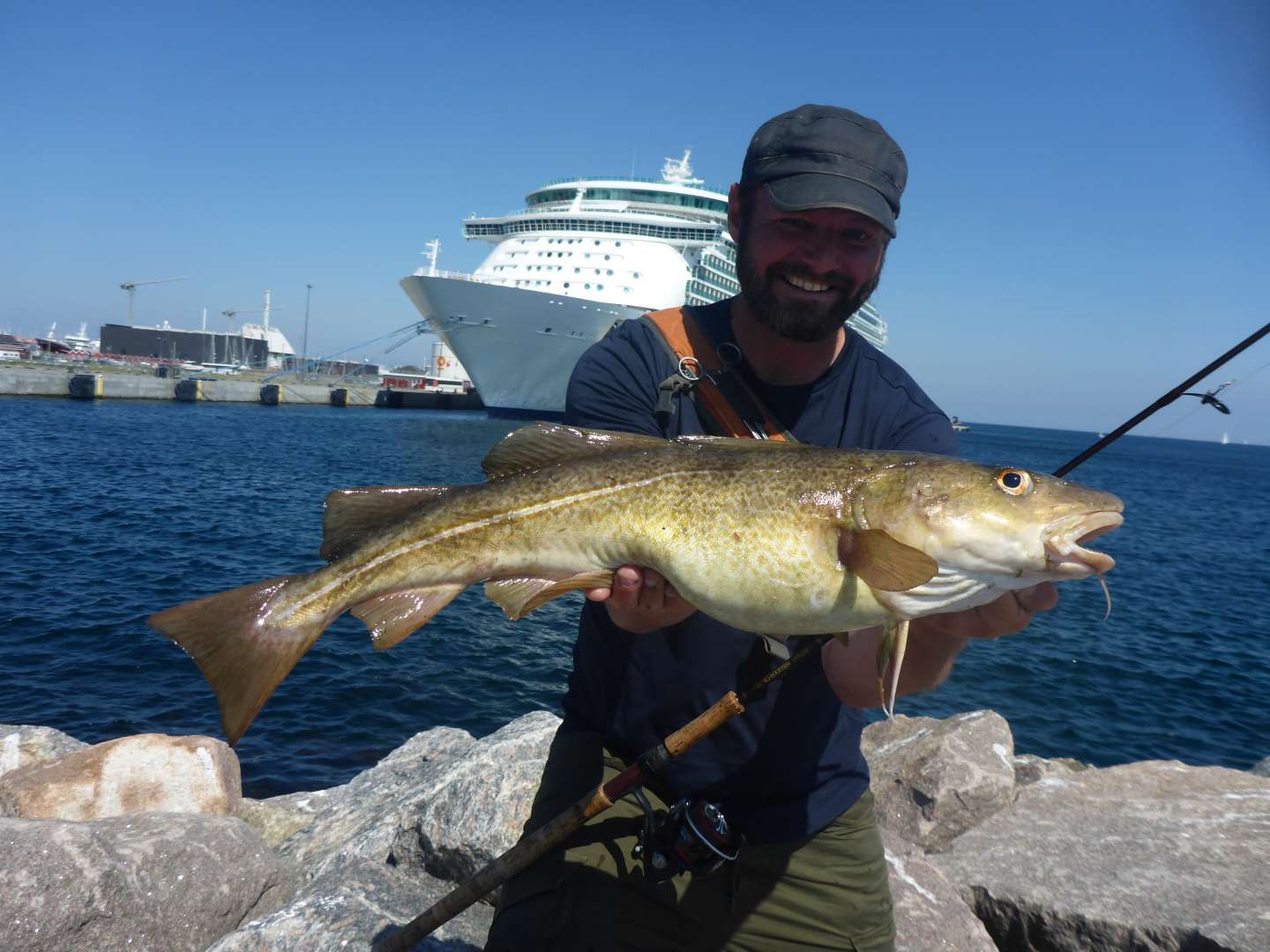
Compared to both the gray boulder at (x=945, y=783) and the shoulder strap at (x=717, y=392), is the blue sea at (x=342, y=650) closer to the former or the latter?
the gray boulder at (x=945, y=783)

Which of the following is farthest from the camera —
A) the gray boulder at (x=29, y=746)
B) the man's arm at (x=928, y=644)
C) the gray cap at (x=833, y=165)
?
the gray boulder at (x=29, y=746)

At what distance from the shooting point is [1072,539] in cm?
279

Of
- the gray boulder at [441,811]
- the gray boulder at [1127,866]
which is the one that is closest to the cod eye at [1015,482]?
the gray boulder at [1127,866]

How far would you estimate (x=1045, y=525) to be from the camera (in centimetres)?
279

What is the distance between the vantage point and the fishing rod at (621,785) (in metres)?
3.24

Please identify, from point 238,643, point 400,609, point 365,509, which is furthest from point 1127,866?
point 238,643

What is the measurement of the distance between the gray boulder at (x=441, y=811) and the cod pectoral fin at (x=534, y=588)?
2.97 meters

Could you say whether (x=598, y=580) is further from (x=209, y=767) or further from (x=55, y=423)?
(x=55, y=423)

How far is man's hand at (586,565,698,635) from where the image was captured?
311 cm

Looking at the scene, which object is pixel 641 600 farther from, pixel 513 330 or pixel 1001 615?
pixel 513 330

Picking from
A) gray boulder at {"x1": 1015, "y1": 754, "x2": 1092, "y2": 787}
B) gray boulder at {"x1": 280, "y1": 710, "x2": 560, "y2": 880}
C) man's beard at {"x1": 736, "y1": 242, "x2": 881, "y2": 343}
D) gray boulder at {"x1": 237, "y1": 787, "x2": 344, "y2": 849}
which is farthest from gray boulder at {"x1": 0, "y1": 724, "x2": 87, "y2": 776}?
gray boulder at {"x1": 1015, "y1": 754, "x2": 1092, "y2": 787}

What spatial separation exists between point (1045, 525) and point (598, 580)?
158 centimetres

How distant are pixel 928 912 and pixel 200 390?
238 feet

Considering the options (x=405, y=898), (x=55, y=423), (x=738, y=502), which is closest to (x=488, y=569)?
(x=738, y=502)
